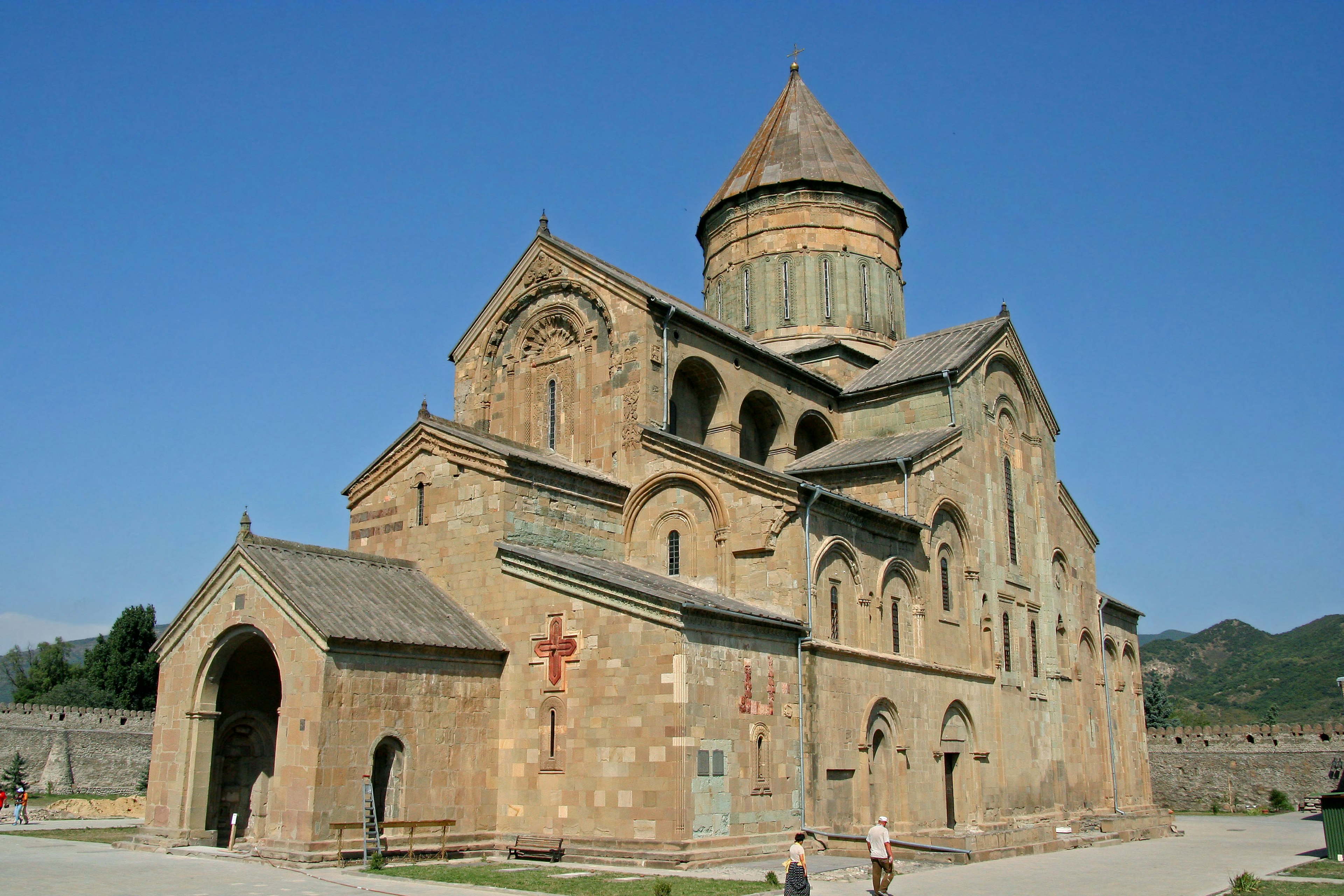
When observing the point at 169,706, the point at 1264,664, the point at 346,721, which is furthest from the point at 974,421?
the point at 1264,664

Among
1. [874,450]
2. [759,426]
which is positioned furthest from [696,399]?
[874,450]

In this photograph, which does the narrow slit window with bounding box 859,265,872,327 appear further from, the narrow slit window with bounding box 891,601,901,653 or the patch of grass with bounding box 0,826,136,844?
the patch of grass with bounding box 0,826,136,844

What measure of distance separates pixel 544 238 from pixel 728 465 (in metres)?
7.85

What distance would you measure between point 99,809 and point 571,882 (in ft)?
71.0

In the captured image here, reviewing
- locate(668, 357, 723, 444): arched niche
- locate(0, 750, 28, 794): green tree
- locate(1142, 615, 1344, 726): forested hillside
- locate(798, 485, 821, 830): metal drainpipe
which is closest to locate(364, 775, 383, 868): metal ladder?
locate(798, 485, 821, 830): metal drainpipe

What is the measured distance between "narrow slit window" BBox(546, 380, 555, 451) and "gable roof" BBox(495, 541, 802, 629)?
365cm

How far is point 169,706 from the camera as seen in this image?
19609mm

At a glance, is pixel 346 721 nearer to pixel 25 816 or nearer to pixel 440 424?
pixel 440 424

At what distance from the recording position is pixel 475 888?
14344 mm

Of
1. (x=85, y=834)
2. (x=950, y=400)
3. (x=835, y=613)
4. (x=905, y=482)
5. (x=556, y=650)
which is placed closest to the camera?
(x=556, y=650)

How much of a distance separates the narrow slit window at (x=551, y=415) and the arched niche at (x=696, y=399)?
8.82 feet

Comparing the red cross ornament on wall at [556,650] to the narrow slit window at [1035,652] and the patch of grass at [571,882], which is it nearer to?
the patch of grass at [571,882]

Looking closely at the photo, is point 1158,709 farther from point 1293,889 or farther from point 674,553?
point 1293,889

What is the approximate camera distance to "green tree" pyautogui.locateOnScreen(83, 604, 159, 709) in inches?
1981
